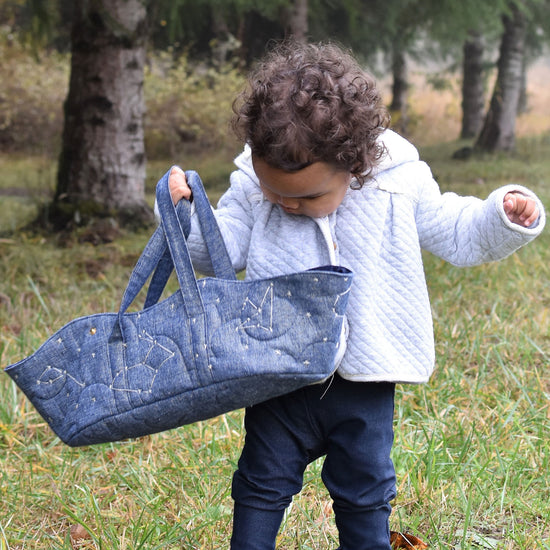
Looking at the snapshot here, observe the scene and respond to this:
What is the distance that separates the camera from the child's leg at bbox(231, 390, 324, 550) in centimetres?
189

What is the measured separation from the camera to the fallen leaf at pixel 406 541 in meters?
2.33

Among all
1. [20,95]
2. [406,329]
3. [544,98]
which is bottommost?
[544,98]

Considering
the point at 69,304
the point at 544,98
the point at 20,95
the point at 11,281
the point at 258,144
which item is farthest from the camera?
the point at 544,98

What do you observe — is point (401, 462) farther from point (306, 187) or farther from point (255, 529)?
point (306, 187)

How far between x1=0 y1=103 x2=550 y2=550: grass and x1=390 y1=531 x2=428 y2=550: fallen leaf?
0.03m

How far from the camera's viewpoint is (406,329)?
1875mm

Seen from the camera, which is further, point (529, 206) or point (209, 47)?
point (209, 47)

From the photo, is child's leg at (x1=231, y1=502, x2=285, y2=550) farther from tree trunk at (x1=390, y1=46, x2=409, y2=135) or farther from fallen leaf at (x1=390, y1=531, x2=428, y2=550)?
tree trunk at (x1=390, y1=46, x2=409, y2=135)

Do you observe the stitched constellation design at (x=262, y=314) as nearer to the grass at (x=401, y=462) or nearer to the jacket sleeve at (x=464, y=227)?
the jacket sleeve at (x=464, y=227)

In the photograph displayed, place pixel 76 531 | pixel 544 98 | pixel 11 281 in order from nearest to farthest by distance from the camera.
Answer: pixel 76 531 < pixel 11 281 < pixel 544 98

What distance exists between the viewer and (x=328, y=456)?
75.9 inches

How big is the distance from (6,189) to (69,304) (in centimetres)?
611

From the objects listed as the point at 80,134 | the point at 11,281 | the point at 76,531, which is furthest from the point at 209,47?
the point at 76,531

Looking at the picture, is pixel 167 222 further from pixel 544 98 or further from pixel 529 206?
pixel 544 98
